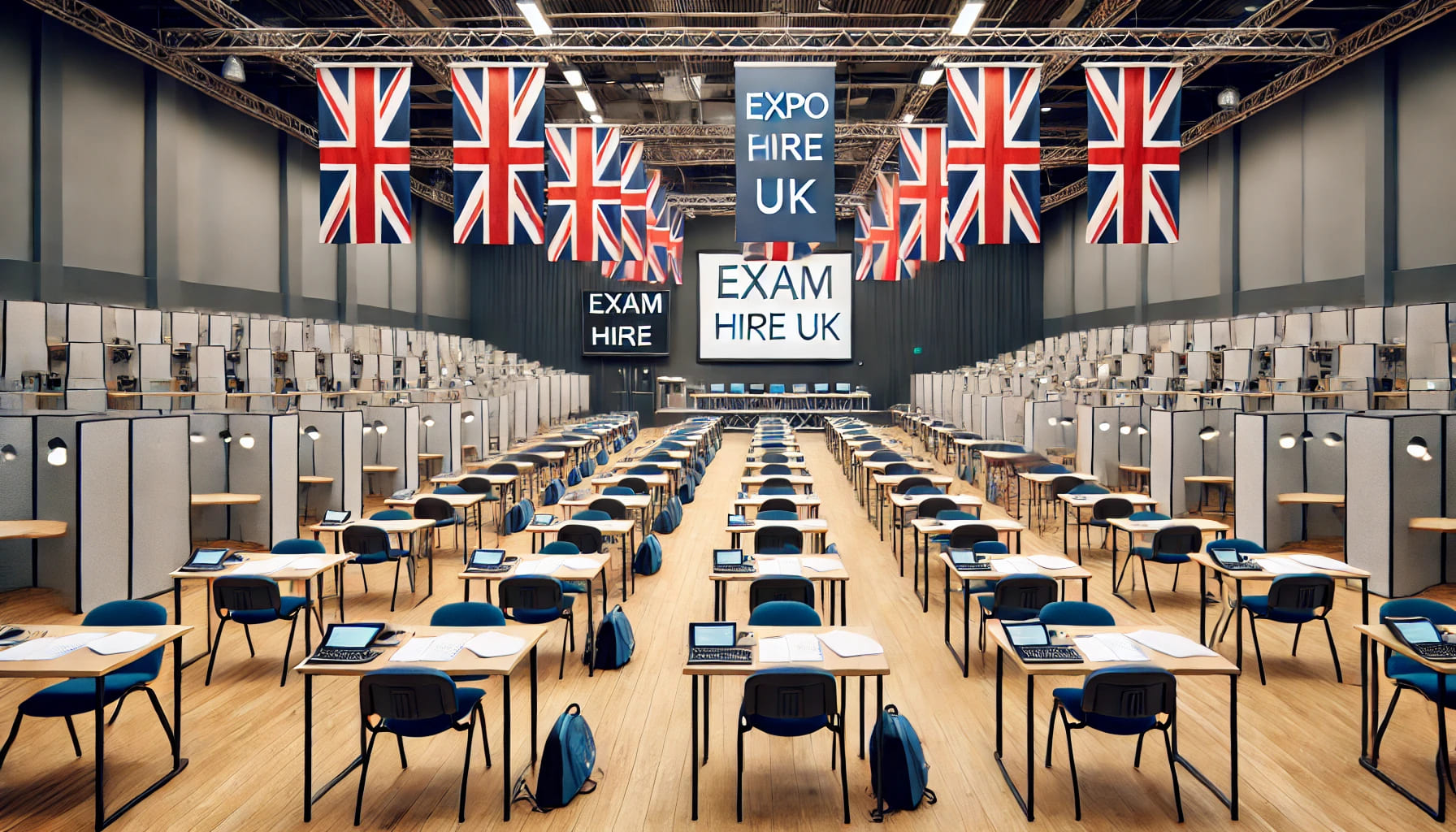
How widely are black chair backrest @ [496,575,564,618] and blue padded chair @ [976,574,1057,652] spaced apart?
3.35 meters

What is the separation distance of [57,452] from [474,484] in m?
4.44

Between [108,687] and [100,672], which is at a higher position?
[100,672]

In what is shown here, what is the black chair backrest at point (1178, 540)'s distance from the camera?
7902 mm

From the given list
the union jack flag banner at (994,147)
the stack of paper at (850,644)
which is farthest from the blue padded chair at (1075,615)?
the union jack flag banner at (994,147)

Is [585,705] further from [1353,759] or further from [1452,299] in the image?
[1452,299]

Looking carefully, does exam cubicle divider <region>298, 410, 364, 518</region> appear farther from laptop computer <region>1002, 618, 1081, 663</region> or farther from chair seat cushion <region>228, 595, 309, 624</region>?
laptop computer <region>1002, 618, 1081, 663</region>

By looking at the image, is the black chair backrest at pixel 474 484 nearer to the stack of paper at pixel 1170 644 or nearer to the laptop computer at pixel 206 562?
the laptop computer at pixel 206 562

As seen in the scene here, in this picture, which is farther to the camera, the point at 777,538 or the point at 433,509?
the point at 433,509

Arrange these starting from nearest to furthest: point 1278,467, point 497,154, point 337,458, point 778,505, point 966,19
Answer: point 778,505 → point 1278,467 → point 497,154 → point 337,458 → point 966,19

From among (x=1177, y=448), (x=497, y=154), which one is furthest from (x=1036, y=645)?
(x=497, y=154)

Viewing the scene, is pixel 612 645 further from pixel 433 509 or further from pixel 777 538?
pixel 433 509

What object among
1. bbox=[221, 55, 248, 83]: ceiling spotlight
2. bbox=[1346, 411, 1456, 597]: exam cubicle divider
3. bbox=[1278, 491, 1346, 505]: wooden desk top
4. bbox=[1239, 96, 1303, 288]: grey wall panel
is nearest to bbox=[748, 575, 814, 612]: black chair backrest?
bbox=[1346, 411, 1456, 597]: exam cubicle divider

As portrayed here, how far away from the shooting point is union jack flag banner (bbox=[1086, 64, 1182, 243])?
10.7 m

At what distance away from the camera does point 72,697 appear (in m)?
4.64
